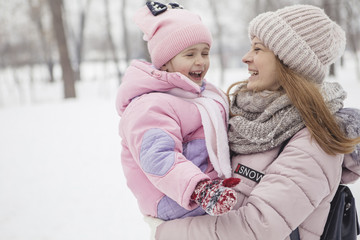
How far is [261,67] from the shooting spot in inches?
61.5

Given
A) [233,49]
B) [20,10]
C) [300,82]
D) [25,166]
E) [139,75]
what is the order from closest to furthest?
[300,82] → [139,75] → [25,166] → [20,10] → [233,49]

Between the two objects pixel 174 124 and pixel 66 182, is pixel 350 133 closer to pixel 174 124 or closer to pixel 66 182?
pixel 174 124

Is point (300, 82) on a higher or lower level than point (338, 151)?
higher

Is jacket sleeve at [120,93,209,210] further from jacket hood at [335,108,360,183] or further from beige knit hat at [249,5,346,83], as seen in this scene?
jacket hood at [335,108,360,183]

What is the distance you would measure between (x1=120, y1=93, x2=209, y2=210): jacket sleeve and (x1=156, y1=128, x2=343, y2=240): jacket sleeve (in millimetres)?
204

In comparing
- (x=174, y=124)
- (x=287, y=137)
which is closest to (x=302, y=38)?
(x=287, y=137)

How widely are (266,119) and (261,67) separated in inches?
11.1

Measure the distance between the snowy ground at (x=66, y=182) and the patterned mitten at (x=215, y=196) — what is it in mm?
2103

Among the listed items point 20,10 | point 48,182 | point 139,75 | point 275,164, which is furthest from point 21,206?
point 20,10

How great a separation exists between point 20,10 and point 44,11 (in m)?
1.49

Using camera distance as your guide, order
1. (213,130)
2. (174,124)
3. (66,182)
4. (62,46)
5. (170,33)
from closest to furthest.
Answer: (174,124), (213,130), (170,33), (66,182), (62,46)

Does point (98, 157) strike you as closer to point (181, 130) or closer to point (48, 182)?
point (48, 182)

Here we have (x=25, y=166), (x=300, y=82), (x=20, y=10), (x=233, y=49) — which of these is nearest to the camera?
(x=300, y=82)

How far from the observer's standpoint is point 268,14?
5.10 ft
